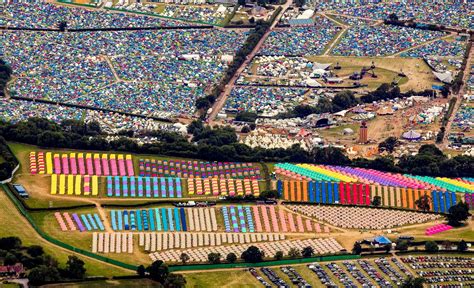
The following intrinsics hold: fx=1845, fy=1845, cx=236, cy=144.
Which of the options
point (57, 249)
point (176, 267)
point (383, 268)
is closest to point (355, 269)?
point (383, 268)

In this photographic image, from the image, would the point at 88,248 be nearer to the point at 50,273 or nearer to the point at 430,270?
the point at 50,273

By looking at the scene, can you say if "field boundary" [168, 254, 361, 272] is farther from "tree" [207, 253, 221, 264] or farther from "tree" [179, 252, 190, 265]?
"tree" [179, 252, 190, 265]

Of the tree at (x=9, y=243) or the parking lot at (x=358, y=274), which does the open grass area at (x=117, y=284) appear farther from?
the parking lot at (x=358, y=274)

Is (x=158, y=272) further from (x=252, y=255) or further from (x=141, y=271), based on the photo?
(x=252, y=255)

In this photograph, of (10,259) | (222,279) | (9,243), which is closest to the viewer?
(10,259)

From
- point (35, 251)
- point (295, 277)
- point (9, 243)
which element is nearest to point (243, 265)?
point (295, 277)

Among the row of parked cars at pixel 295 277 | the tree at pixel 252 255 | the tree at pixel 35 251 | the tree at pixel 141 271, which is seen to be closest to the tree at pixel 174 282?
the tree at pixel 141 271

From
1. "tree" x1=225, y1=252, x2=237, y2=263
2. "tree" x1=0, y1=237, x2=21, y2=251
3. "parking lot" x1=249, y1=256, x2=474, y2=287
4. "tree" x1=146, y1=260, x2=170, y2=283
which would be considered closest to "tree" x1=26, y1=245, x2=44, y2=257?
"tree" x1=0, y1=237, x2=21, y2=251

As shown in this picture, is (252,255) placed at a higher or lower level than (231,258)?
lower
